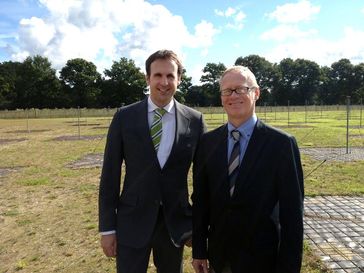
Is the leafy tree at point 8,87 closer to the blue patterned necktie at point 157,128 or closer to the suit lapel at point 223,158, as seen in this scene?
the blue patterned necktie at point 157,128

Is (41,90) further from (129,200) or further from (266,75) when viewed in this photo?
(129,200)

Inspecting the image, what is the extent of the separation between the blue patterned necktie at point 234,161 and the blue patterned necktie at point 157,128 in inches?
27.2

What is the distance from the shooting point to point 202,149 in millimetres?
2707

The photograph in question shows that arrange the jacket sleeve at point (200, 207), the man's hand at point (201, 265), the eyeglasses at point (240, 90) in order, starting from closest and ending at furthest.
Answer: the eyeglasses at point (240, 90)
the jacket sleeve at point (200, 207)
the man's hand at point (201, 265)

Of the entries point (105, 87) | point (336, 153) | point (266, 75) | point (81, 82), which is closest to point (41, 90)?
point (81, 82)

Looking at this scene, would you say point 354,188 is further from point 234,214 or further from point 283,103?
point 283,103

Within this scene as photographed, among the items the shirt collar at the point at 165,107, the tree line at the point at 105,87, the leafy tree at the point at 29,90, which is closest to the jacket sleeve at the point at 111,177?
the shirt collar at the point at 165,107

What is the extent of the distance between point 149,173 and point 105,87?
83.0 metres

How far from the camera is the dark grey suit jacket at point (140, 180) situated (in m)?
2.99

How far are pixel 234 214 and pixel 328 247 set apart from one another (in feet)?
11.7

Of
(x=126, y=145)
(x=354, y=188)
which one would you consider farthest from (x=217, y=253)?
(x=354, y=188)

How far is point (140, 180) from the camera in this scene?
3.01 meters

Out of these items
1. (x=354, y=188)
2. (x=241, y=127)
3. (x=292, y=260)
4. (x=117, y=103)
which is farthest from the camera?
(x=117, y=103)

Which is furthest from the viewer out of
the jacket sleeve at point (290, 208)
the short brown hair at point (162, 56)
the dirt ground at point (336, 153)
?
the dirt ground at point (336, 153)
